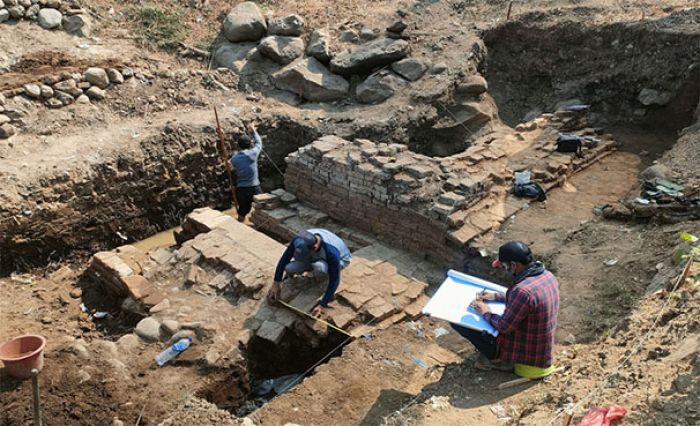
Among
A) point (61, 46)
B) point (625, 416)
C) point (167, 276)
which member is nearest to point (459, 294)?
A: point (625, 416)

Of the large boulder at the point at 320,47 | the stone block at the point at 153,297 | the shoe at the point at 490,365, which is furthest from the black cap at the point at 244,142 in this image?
the shoe at the point at 490,365

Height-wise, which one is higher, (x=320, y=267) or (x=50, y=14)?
(x=50, y=14)

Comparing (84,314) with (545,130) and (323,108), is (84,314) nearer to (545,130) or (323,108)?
(323,108)

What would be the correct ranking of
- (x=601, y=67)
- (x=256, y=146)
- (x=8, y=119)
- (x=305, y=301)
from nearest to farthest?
(x=305, y=301)
(x=8, y=119)
(x=256, y=146)
(x=601, y=67)

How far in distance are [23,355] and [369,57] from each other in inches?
330

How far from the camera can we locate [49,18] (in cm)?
1120

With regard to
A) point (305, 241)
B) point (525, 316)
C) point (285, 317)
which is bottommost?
point (285, 317)

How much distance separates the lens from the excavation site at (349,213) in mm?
5207

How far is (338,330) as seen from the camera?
657 cm

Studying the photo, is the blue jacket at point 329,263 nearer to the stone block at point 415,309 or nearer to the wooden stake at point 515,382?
the stone block at point 415,309

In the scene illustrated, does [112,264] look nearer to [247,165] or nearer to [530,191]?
[247,165]

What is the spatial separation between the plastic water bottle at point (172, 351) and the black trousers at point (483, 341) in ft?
9.93

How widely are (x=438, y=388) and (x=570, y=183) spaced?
18.0 feet

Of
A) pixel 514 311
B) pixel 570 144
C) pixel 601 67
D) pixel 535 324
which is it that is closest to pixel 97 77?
pixel 570 144
